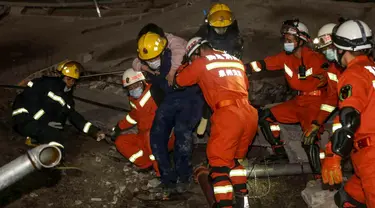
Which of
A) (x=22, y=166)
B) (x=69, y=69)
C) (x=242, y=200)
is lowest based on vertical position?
(x=242, y=200)

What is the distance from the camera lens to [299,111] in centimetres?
626

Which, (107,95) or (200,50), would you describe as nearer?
(200,50)

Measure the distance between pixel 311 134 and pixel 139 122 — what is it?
2255mm

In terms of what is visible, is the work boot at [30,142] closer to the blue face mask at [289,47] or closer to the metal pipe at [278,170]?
the metal pipe at [278,170]

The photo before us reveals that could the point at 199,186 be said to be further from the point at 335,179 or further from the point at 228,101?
the point at 335,179

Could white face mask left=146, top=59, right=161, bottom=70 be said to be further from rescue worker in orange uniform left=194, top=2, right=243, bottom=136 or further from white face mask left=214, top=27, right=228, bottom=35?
white face mask left=214, top=27, right=228, bottom=35

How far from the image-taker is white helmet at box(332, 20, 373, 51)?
4.31 m

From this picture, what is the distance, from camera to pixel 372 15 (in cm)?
909

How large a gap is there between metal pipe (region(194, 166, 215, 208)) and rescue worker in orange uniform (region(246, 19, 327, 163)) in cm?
111

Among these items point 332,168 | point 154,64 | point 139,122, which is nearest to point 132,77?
point 154,64

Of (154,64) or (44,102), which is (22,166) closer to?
(154,64)

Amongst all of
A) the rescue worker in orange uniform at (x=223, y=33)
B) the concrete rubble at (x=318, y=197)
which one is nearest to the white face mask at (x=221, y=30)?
the rescue worker in orange uniform at (x=223, y=33)

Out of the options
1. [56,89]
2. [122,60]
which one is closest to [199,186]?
[56,89]

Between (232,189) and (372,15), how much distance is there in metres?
5.98
